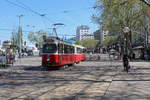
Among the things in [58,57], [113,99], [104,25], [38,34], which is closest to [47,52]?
[58,57]

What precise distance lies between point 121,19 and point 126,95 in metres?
33.5

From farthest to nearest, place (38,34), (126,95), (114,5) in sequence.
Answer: (38,34) → (114,5) → (126,95)

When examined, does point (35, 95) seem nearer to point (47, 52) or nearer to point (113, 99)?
point (113, 99)

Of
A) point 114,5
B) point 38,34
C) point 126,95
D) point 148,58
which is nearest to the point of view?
point 126,95

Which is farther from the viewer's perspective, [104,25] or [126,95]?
[104,25]

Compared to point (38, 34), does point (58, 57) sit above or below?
below

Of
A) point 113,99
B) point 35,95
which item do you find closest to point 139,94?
point 113,99

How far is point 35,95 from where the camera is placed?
9375mm

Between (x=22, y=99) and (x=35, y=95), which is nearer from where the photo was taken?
(x=22, y=99)

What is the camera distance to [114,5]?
20.7m

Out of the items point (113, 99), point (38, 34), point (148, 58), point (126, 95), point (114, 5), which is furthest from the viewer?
point (38, 34)

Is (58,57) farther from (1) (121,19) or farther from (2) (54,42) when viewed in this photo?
(1) (121,19)

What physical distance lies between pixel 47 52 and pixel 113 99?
14016mm

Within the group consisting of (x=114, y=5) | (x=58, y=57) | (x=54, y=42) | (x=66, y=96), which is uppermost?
(x=114, y=5)
